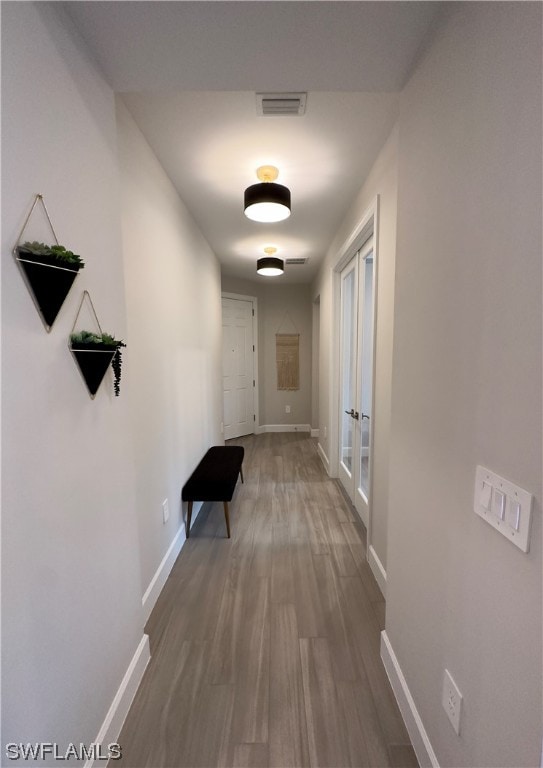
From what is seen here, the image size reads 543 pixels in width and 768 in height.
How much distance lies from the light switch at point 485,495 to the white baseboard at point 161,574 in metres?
1.66

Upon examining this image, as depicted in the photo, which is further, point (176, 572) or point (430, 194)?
point (176, 572)

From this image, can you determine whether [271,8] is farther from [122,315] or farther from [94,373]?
[94,373]

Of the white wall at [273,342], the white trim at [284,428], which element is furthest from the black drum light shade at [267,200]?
the white trim at [284,428]

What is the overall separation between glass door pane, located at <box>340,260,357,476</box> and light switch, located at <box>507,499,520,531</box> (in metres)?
2.40

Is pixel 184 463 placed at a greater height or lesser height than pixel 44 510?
lesser

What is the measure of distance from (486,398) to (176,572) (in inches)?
85.2

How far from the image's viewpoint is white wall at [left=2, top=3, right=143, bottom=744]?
74 cm

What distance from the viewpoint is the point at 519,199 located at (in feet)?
2.19

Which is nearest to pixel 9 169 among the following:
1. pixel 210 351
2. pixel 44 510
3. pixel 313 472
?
pixel 44 510

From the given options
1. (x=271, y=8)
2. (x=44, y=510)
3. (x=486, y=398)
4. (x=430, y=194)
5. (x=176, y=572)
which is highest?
(x=271, y=8)

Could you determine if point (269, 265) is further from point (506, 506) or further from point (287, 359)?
point (506, 506)

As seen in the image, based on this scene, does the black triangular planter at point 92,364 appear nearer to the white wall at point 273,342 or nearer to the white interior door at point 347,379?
the white interior door at point 347,379

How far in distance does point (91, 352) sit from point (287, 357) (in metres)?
4.81

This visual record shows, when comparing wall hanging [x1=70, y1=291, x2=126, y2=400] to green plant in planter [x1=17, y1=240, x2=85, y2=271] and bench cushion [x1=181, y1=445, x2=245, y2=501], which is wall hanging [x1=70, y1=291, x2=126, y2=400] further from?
bench cushion [x1=181, y1=445, x2=245, y2=501]
